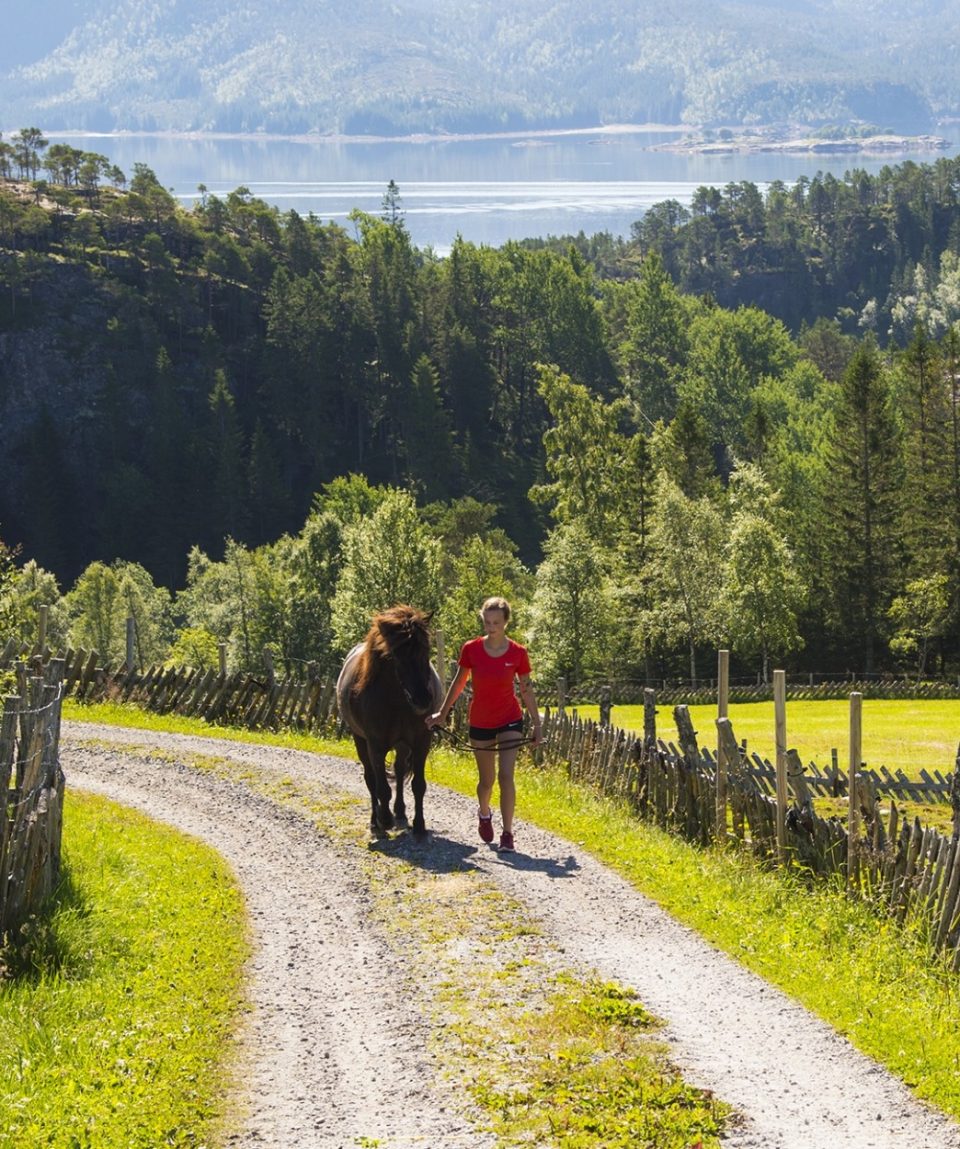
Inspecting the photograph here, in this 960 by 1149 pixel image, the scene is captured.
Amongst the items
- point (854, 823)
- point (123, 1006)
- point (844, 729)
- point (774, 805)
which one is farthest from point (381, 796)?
point (844, 729)

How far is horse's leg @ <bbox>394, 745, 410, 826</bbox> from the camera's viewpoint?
16.8 metres

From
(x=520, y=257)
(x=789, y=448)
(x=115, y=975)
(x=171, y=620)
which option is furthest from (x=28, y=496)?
(x=115, y=975)

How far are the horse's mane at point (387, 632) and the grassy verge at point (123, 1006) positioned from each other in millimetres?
2737

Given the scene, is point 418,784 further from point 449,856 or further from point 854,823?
point 854,823

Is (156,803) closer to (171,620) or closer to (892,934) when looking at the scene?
(892,934)

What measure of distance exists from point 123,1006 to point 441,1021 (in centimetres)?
253

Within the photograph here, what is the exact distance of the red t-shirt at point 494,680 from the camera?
50.8 feet

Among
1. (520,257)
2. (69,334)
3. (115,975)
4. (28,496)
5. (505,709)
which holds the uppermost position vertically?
(520,257)

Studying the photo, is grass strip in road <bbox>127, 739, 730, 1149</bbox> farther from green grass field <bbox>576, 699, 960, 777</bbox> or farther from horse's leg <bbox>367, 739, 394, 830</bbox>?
green grass field <bbox>576, 699, 960, 777</bbox>

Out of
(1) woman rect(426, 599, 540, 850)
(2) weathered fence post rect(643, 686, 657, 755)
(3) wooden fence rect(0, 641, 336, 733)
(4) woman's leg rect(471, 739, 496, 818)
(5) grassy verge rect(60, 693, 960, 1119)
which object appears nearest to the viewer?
(5) grassy verge rect(60, 693, 960, 1119)

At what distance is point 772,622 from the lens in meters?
71.2

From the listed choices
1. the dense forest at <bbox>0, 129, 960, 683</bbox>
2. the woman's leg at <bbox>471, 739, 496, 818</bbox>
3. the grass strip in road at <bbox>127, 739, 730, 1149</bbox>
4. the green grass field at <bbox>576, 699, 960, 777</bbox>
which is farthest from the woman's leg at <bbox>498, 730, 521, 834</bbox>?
the dense forest at <bbox>0, 129, 960, 683</bbox>

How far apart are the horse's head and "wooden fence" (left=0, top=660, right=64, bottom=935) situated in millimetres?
3562

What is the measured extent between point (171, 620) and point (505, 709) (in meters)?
115
